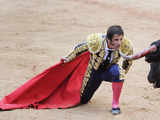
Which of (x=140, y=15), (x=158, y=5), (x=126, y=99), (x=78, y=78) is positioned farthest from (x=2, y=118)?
(x=158, y=5)

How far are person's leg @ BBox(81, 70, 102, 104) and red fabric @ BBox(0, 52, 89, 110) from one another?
4.2 inches

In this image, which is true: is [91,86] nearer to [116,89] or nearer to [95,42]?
[116,89]

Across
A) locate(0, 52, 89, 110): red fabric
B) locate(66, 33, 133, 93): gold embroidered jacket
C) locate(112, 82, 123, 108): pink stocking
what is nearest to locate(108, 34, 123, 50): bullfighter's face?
locate(66, 33, 133, 93): gold embroidered jacket

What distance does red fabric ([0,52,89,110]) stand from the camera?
194 inches

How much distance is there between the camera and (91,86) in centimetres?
477

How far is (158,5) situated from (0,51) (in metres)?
5.35

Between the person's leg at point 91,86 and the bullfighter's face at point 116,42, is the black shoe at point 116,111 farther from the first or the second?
the bullfighter's face at point 116,42

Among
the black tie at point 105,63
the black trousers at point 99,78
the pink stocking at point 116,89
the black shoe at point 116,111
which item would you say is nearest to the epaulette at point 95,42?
the black tie at point 105,63

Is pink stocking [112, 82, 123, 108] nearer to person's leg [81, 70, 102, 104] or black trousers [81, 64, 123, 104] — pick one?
black trousers [81, 64, 123, 104]

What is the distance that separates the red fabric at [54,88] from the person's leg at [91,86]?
0.35ft

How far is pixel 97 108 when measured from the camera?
16.3 ft

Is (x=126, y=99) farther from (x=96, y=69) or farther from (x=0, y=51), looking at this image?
(x=0, y=51)

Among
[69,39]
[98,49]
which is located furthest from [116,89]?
[69,39]

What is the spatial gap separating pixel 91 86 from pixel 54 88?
1.76 feet
